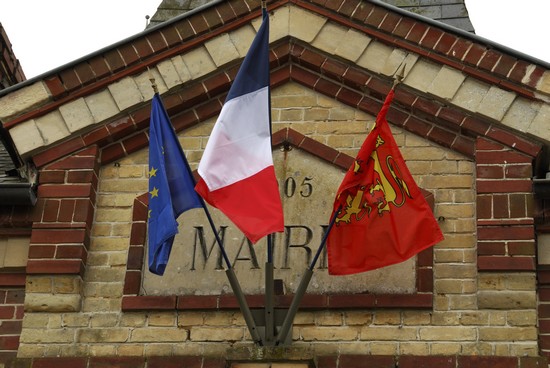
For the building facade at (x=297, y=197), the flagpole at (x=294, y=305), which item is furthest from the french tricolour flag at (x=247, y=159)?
the building facade at (x=297, y=197)

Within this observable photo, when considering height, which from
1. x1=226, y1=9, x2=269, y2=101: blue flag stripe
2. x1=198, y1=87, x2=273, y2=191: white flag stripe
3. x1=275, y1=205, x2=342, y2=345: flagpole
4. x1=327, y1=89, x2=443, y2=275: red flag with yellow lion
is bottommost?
x1=275, y1=205, x2=342, y2=345: flagpole

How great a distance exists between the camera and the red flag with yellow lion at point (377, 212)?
30.4ft

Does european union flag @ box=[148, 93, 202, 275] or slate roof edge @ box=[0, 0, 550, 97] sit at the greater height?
slate roof edge @ box=[0, 0, 550, 97]

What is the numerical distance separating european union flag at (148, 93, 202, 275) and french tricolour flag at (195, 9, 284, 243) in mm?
297

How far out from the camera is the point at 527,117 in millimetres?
10031

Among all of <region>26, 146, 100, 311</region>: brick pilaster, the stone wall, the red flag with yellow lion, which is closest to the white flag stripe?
the red flag with yellow lion

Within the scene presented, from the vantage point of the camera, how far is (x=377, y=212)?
9352 mm

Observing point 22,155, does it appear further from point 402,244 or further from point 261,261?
point 402,244

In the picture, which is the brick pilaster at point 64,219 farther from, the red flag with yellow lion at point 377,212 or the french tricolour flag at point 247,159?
the red flag with yellow lion at point 377,212

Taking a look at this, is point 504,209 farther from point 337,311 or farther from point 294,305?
point 294,305

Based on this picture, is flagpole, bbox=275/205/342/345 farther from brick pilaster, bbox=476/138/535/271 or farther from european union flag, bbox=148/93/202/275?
brick pilaster, bbox=476/138/535/271

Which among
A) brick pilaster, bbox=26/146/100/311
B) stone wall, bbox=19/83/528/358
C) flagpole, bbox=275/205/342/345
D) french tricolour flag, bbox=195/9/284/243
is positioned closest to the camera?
french tricolour flag, bbox=195/9/284/243

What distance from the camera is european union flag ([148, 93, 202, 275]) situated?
9.20 m

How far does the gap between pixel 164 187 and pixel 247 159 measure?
0.63 m
